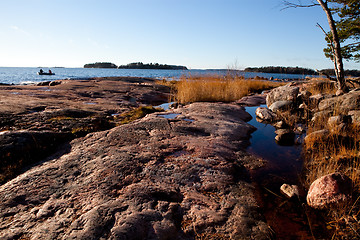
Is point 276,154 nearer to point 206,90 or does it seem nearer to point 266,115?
point 266,115

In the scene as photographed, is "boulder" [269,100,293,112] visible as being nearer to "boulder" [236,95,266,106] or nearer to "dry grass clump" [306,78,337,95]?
"boulder" [236,95,266,106]

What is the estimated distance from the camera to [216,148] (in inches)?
129

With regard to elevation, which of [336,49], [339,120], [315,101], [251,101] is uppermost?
[336,49]

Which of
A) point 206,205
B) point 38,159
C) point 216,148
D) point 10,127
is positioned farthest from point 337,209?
point 10,127

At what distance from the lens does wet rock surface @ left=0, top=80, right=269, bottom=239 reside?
1.62 m

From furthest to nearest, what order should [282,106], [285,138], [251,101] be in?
1. [251,101]
2. [282,106]
3. [285,138]

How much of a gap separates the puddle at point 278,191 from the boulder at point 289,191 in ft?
0.18

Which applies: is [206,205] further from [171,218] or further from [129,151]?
[129,151]

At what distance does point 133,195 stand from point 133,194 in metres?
0.01

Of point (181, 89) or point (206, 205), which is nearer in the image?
point (206, 205)

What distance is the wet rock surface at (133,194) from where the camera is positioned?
162cm

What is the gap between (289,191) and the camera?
2.40m

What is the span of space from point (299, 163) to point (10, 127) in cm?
492

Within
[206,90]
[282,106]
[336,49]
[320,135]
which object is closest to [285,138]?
[320,135]
